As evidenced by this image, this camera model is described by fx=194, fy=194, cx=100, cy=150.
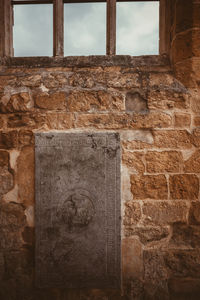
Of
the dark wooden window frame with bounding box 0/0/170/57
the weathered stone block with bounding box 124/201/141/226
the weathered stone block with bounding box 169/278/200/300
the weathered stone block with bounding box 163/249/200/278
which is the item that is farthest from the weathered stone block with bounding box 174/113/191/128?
the weathered stone block with bounding box 169/278/200/300

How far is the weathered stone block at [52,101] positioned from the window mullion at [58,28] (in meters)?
0.46

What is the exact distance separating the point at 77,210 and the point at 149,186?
2.18 feet

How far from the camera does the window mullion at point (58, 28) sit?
1.83m

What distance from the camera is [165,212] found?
67.2 inches

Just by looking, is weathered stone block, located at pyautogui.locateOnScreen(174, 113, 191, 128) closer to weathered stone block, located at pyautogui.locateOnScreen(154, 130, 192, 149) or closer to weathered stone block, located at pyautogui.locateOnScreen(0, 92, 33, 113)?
weathered stone block, located at pyautogui.locateOnScreen(154, 130, 192, 149)

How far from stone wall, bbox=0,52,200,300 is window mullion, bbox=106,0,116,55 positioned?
1.09 feet

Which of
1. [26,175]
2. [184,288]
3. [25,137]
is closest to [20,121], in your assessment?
[25,137]

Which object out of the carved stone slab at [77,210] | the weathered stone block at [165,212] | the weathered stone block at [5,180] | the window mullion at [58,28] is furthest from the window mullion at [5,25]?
the weathered stone block at [165,212]

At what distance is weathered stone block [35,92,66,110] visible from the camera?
5.62ft

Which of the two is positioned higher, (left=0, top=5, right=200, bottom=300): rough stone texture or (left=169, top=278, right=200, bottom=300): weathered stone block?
(left=0, top=5, right=200, bottom=300): rough stone texture

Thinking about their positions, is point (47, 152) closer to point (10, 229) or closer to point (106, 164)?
point (106, 164)

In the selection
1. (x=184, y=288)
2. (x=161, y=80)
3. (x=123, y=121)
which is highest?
(x=161, y=80)

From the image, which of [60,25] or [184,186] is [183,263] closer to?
[184,186]

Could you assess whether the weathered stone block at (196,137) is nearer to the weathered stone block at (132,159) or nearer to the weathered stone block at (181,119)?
the weathered stone block at (181,119)
